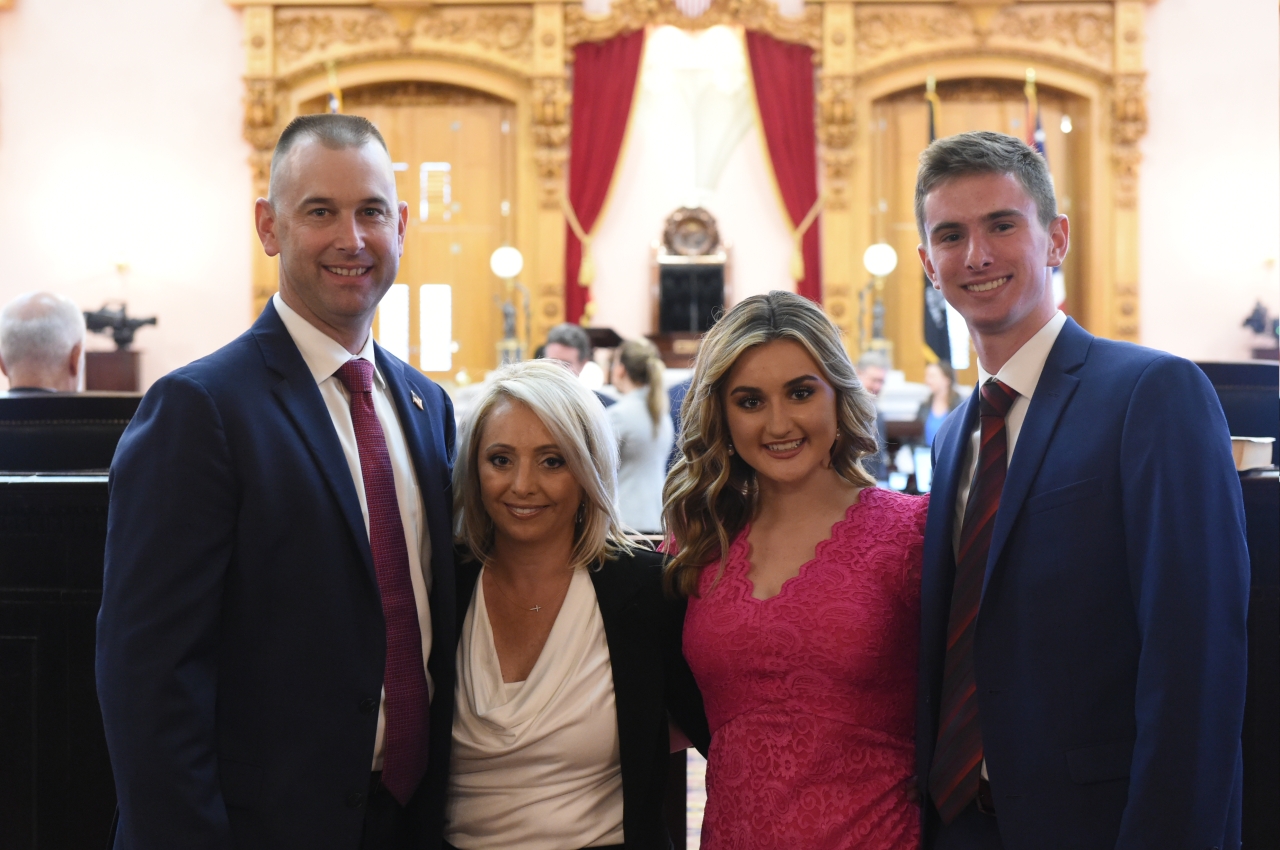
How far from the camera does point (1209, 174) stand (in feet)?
32.9

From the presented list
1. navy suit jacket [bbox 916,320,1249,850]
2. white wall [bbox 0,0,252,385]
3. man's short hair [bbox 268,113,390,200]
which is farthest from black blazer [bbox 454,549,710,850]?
white wall [bbox 0,0,252,385]

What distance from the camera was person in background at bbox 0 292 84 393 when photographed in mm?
3990

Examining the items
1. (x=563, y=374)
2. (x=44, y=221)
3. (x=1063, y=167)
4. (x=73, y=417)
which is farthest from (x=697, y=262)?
(x=563, y=374)

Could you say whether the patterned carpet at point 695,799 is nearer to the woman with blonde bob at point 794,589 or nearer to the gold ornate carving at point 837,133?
the woman with blonde bob at point 794,589

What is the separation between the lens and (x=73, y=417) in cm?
321

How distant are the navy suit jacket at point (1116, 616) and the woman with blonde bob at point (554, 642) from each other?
0.58 meters

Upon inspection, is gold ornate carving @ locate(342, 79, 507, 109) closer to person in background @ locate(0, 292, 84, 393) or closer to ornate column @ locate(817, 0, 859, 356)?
ornate column @ locate(817, 0, 859, 356)

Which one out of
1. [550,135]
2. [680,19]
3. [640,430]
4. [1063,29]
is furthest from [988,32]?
[640,430]

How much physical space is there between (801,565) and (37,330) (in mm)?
3176

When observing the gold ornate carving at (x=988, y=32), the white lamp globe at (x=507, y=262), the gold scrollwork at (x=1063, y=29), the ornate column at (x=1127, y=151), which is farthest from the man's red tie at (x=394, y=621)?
the gold scrollwork at (x=1063, y=29)

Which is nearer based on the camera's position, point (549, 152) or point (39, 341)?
point (39, 341)

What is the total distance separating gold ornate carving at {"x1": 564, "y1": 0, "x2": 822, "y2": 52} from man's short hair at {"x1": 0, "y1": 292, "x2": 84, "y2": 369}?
6.66 meters

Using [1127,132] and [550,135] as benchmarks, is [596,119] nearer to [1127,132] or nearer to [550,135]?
[550,135]

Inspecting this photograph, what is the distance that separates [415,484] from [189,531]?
0.44 meters
